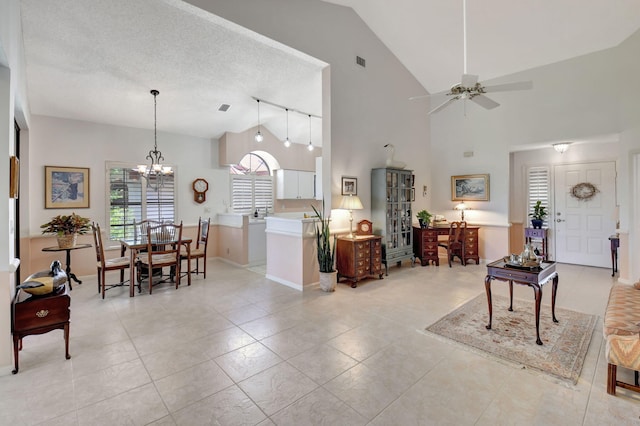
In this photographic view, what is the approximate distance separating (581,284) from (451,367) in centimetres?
387

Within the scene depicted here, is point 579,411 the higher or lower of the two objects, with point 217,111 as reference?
lower

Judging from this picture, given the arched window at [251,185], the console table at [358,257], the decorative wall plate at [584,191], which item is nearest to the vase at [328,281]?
the console table at [358,257]

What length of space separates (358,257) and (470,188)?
3.41 m

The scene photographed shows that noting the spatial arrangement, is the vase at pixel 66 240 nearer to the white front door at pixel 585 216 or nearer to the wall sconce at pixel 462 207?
the wall sconce at pixel 462 207

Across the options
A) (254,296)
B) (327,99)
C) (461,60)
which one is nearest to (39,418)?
(254,296)

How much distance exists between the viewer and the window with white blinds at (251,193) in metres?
7.29

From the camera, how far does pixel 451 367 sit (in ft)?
8.07

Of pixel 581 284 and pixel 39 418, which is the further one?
pixel 581 284

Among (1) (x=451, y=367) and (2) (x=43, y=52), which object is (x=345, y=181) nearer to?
(1) (x=451, y=367)

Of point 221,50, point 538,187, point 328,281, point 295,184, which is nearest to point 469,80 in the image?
point 328,281

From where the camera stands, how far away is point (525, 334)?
119 inches

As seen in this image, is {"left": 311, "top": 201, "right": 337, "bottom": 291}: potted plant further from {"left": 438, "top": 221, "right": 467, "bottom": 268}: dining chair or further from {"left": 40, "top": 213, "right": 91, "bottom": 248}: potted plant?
{"left": 40, "top": 213, "right": 91, "bottom": 248}: potted plant

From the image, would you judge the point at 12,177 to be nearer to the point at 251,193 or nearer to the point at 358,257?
the point at 358,257

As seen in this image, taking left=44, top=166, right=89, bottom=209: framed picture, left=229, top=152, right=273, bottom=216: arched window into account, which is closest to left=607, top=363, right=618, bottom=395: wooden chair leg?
left=229, top=152, right=273, bottom=216: arched window
